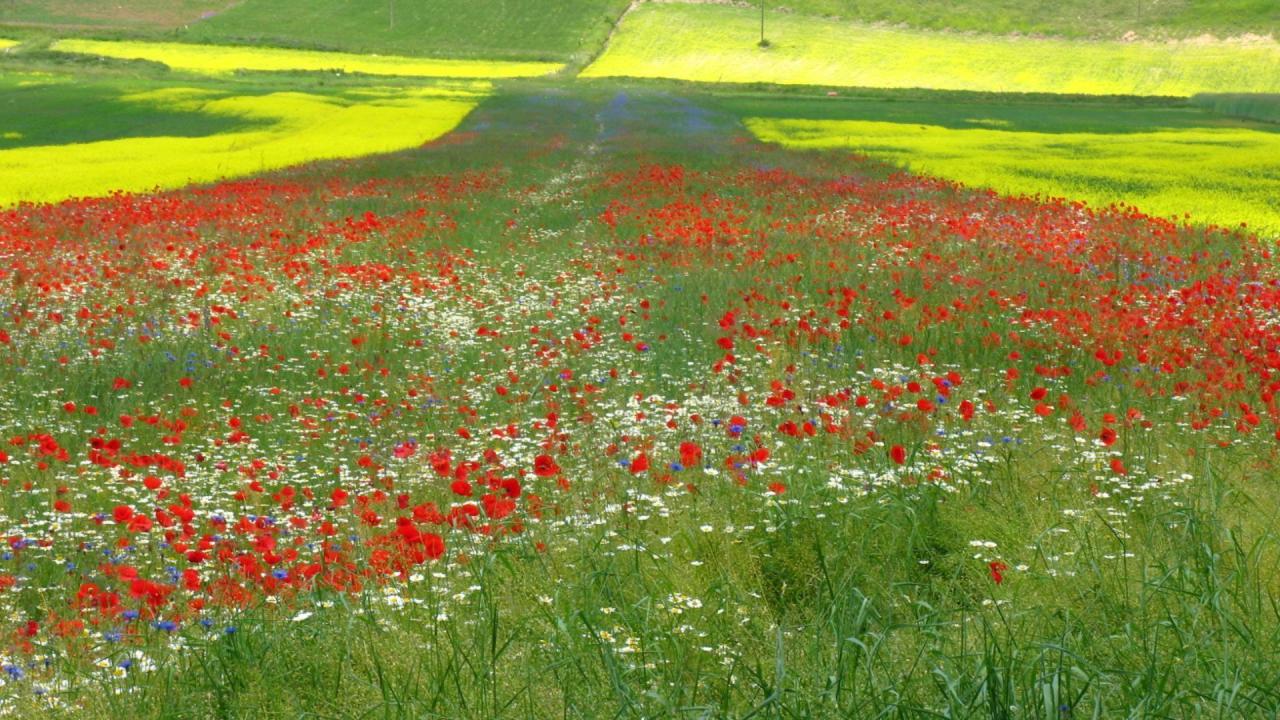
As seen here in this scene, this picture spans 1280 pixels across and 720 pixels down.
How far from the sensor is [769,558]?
17.1 feet

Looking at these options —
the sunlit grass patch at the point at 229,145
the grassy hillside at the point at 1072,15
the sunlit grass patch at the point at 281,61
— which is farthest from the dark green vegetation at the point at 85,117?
the grassy hillside at the point at 1072,15

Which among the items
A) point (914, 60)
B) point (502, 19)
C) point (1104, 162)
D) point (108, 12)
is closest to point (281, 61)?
point (502, 19)

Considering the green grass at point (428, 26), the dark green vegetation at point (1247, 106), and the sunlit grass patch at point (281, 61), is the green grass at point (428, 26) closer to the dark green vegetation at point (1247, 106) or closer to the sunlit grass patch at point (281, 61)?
the sunlit grass patch at point (281, 61)

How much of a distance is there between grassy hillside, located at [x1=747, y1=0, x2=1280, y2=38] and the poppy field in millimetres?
77307

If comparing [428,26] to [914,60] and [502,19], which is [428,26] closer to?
[502,19]

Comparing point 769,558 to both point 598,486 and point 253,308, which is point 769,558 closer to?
point 598,486

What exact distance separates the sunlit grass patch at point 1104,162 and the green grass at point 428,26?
5067cm

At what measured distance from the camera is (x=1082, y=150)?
33.8 metres

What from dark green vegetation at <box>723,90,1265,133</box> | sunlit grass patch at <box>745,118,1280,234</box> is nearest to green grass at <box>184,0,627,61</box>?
dark green vegetation at <box>723,90,1265,133</box>

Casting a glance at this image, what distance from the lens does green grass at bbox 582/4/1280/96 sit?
72188mm

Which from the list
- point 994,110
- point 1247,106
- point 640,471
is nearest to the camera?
point 640,471

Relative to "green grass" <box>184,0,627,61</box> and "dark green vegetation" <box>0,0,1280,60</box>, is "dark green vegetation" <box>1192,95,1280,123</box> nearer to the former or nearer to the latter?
"dark green vegetation" <box>0,0,1280,60</box>

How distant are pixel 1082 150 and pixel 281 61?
61527 millimetres

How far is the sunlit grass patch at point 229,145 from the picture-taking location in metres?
25.8
